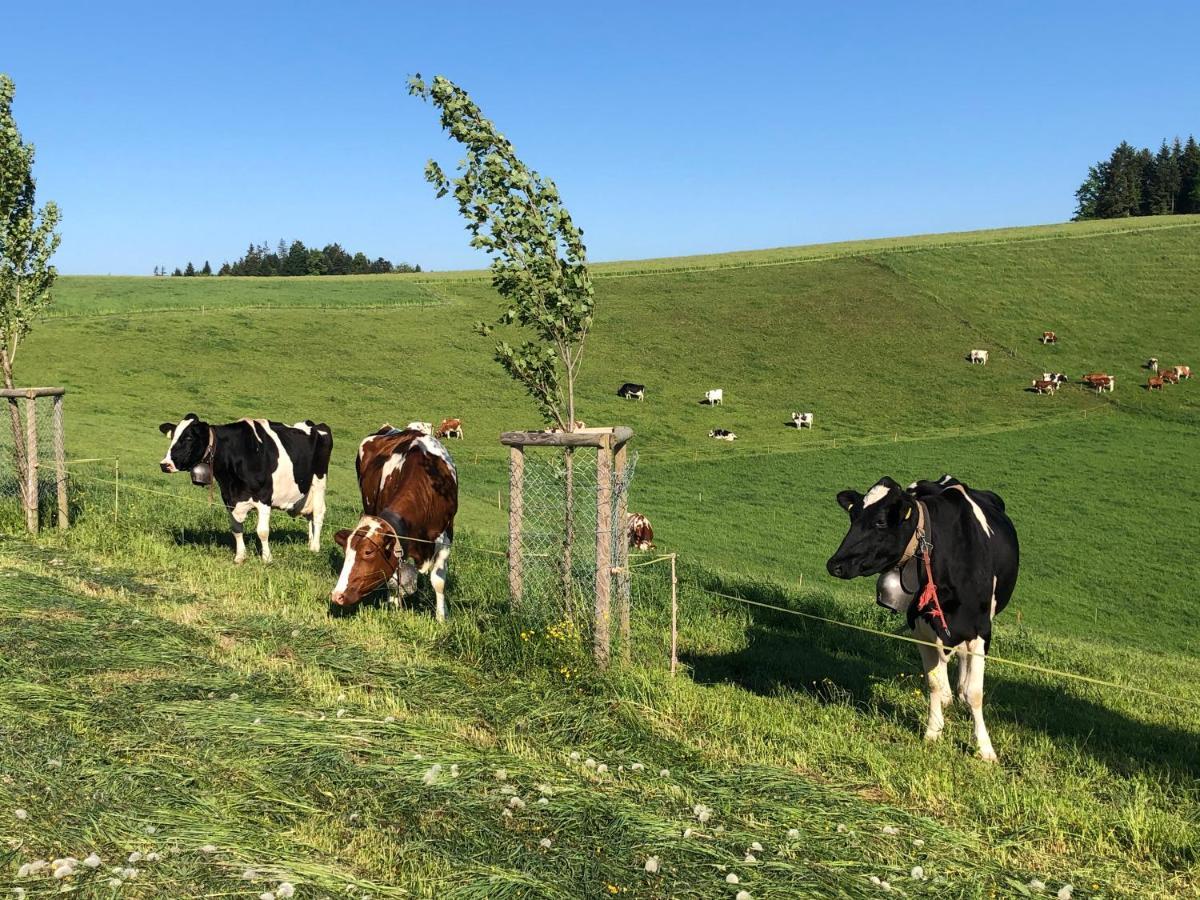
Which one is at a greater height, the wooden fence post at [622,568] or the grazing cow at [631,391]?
the grazing cow at [631,391]

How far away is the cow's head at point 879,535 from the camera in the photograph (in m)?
8.08

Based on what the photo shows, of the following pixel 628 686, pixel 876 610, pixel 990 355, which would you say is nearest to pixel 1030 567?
A: pixel 876 610

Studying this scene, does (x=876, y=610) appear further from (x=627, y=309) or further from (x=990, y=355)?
(x=627, y=309)

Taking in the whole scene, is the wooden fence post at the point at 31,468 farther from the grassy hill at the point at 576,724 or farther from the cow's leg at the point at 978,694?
the cow's leg at the point at 978,694

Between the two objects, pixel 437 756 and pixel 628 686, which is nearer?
pixel 437 756

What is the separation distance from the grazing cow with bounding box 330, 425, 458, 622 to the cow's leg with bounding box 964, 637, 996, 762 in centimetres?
561

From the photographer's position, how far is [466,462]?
37844 millimetres

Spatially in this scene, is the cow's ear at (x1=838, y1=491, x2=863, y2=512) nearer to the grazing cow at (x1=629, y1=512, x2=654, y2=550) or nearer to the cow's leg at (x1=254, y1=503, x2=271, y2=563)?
the cow's leg at (x1=254, y1=503, x2=271, y2=563)

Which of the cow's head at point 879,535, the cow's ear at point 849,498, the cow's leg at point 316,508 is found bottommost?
the cow's leg at point 316,508

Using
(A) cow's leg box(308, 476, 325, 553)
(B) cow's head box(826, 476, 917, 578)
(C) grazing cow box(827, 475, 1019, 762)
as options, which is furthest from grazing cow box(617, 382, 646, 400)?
(B) cow's head box(826, 476, 917, 578)

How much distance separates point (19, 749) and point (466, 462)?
103 ft

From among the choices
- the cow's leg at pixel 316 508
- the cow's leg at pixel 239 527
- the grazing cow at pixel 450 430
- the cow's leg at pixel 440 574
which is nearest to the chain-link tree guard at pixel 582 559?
the cow's leg at pixel 440 574

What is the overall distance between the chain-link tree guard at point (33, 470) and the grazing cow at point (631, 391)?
36230 millimetres

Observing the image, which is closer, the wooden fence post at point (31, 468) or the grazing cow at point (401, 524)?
the grazing cow at point (401, 524)
